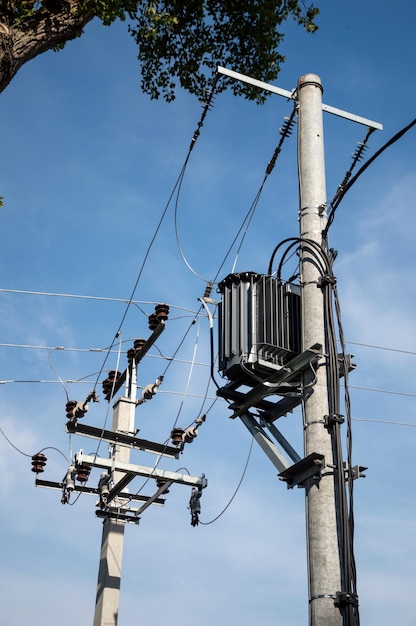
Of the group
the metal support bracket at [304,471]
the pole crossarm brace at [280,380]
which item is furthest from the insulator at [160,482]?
the metal support bracket at [304,471]

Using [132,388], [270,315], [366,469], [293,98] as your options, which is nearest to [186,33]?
[293,98]

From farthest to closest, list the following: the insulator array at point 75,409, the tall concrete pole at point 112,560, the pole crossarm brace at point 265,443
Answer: the insulator array at point 75,409 → the tall concrete pole at point 112,560 → the pole crossarm brace at point 265,443

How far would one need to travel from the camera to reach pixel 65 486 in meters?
13.9

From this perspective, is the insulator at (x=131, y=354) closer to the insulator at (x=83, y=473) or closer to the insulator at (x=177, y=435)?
the insulator at (x=177, y=435)

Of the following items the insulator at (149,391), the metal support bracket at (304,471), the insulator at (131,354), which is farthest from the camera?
the insulator at (131,354)

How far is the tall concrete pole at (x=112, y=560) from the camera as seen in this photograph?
12.9 metres

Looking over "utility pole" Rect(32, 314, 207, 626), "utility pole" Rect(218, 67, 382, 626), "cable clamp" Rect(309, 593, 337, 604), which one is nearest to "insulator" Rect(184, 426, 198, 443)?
"utility pole" Rect(32, 314, 207, 626)

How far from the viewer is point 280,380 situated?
7.76 meters

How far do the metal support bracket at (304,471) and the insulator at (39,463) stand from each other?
8336 mm

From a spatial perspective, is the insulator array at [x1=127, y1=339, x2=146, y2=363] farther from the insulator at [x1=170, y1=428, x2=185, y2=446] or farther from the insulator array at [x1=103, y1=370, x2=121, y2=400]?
the insulator at [x1=170, y1=428, x2=185, y2=446]

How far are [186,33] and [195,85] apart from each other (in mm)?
962

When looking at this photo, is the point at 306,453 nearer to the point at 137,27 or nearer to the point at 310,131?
the point at 310,131

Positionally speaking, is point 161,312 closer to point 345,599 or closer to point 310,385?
point 310,385

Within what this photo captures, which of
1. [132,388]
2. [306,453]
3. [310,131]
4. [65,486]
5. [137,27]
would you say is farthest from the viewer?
[132,388]
